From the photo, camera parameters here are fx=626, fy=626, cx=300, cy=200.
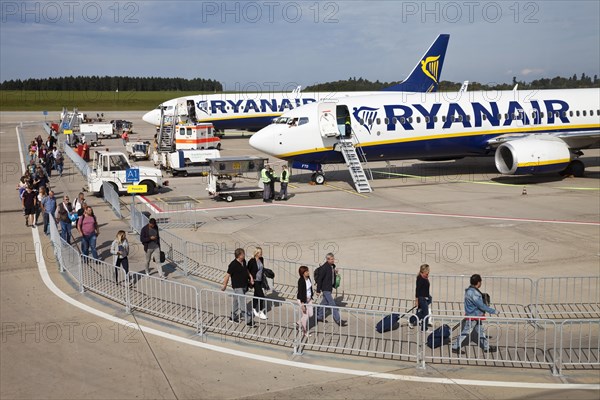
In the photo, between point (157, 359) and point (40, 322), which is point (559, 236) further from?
point (40, 322)

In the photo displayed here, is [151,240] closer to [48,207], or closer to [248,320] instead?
[248,320]

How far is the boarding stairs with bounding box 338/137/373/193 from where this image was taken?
95.6 feet

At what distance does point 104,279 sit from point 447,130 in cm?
2101

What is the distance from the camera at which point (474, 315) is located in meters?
11.8

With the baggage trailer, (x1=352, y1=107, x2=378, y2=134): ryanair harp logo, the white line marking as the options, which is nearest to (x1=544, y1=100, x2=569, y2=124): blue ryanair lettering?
(x1=352, y1=107, x2=378, y2=134): ryanair harp logo

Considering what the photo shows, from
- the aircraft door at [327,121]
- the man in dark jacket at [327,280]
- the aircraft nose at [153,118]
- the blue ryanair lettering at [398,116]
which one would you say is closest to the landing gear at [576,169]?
the blue ryanair lettering at [398,116]

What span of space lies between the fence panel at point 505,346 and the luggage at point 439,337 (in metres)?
0.09

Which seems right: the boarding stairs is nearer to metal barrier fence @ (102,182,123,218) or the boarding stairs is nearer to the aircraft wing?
the aircraft wing

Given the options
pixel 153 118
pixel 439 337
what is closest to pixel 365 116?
pixel 439 337

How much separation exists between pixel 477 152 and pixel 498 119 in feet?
6.53

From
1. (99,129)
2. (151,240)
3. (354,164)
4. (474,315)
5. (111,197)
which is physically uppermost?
(99,129)

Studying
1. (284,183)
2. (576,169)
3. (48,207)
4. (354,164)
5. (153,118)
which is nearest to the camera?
(48,207)

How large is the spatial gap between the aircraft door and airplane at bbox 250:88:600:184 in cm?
5

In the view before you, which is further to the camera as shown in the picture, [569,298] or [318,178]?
[318,178]
